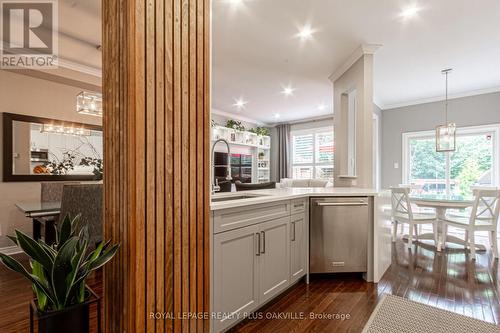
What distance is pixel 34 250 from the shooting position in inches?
45.6

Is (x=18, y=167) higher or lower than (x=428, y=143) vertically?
lower

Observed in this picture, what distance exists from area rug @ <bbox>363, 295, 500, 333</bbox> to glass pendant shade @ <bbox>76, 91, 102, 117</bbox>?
11.8 feet

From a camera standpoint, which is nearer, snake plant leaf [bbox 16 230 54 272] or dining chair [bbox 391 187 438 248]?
snake plant leaf [bbox 16 230 54 272]

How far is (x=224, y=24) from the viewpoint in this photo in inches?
111

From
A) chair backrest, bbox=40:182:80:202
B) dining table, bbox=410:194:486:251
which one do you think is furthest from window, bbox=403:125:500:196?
chair backrest, bbox=40:182:80:202

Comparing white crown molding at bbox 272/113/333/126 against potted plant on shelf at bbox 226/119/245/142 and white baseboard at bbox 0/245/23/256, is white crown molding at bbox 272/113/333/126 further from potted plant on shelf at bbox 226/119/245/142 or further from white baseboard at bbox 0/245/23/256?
white baseboard at bbox 0/245/23/256

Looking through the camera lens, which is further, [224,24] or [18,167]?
[18,167]

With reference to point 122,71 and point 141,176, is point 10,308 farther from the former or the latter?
point 122,71

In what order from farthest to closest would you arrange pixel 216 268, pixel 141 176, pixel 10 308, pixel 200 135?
pixel 10 308
pixel 216 268
pixel 200 135
pixel 141 176

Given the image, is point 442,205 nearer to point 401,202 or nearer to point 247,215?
point 401,202

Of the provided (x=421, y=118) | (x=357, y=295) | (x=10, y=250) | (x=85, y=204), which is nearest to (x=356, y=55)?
(x=357, y=295)

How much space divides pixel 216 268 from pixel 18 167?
3553 mm

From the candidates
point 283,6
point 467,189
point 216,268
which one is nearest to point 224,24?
point 283,6

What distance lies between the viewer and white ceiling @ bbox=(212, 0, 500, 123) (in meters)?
2.58
